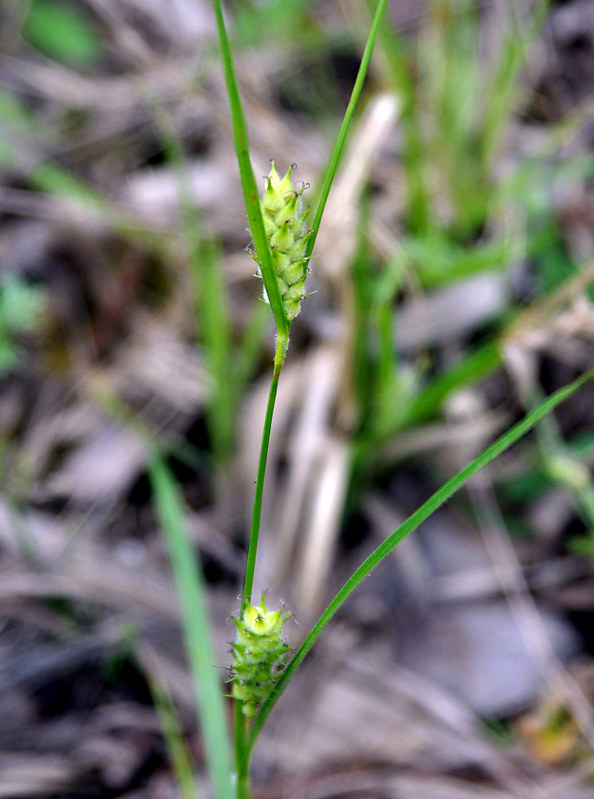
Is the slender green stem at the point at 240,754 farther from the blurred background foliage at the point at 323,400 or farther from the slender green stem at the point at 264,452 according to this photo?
the blurred background foliage at the point at 323,400

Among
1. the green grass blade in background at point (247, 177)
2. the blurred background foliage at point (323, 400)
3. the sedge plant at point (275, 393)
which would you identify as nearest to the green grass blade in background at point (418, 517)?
the sedge plant at point (275, 393)

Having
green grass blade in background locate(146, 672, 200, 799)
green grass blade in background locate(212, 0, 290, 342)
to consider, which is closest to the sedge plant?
green grass blade in background locate(212, 0, 290, 342)

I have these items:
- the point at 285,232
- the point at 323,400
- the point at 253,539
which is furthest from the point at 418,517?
the point at 323,400

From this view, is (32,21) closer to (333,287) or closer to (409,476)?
(333,287)

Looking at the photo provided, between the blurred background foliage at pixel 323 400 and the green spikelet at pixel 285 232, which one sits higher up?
the blurred background foliage at pixel 323 400

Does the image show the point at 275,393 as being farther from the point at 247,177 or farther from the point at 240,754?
the point at 240,754

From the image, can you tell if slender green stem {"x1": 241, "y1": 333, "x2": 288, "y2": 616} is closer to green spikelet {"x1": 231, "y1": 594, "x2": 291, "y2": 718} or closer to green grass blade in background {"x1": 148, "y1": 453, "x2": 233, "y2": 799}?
green spikelet {"x1": 231, "y1": 594, "x2": 291, "y2": 718}
